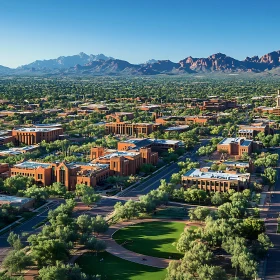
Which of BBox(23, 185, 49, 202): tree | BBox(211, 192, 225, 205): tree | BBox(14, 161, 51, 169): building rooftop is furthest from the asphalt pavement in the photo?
BBox(14, 161, 51, 169): building rooftop

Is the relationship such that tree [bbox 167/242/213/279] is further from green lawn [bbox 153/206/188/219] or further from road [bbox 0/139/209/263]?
road [bbox 0/139/209/263]

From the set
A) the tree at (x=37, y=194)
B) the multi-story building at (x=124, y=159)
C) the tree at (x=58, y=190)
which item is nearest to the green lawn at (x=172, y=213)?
the tree at (x=58, y=190)

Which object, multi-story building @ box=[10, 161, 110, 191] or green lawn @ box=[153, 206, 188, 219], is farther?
multi-story building @ box=[10, 161, 110, 191]

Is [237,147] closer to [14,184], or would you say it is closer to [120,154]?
[120,154]

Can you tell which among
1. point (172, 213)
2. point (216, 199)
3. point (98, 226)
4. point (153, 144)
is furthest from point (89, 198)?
point (153, 144)

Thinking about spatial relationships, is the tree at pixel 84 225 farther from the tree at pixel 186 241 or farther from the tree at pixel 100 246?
the tree at pixel 186 241

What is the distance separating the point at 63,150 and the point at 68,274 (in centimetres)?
7572

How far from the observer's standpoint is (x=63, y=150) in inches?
4611

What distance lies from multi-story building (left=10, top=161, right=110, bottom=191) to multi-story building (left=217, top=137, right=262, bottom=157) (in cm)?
3870

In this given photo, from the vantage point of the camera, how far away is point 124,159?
92.0 m

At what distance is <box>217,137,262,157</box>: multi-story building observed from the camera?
111 meters

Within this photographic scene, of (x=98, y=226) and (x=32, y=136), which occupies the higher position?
(x=32, y=136)

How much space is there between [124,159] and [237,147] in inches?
1391

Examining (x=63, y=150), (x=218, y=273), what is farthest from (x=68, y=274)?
(x=63, y=150)
